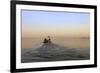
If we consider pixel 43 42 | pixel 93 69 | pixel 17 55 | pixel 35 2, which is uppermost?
pixel 35 2

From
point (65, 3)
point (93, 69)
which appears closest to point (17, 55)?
point (65, 3)

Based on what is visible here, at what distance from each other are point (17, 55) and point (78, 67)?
640 millimetres

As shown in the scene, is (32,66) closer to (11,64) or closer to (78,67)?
(11,64)

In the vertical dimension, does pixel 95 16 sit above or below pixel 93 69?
above

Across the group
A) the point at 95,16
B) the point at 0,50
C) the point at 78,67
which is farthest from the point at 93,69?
the point at 0,50

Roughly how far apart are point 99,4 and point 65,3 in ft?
1.31

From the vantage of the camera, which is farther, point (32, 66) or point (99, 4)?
point (99, 4)

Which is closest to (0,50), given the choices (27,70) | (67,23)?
(27,70)

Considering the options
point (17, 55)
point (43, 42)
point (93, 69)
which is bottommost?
point (93, 69)

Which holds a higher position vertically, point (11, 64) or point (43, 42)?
point (43, 42)

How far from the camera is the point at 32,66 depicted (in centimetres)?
174

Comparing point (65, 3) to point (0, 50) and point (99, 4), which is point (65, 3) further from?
point (0, 50)

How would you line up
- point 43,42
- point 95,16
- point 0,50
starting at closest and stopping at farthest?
point 0,50
point 43,42
point 95,16

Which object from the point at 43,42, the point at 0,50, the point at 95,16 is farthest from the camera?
the point at 95,16
